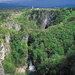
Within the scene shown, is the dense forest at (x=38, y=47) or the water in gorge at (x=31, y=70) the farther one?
the water in gorge at (x=31, y=70)

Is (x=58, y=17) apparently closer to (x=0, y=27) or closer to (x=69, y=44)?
(x=69, y=44)

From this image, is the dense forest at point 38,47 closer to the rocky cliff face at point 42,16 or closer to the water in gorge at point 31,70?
the water in gorge at point 31,70

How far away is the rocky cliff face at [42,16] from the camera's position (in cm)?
4809

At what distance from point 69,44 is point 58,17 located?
19.1 meters

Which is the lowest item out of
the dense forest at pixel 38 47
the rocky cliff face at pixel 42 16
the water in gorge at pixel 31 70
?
the water in gorge at pixel 31 70

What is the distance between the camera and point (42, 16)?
49.3m

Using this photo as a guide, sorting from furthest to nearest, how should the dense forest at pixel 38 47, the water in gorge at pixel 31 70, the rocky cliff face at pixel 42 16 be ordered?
the rocky cliff face at pixel 42 16, the water in gorge at pixel 31 70, the dense forest at pixel 38 47

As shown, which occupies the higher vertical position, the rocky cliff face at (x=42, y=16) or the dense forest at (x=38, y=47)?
the rocky cliff face at (x=42, y=16)

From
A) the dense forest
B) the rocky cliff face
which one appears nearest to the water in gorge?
the dense forest

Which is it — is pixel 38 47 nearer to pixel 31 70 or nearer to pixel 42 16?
pixel 31 70

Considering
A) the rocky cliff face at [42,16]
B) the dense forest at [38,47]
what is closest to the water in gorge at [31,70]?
the dense forest at [38,47]

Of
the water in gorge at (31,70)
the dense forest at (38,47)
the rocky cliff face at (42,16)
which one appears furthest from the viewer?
the rocky cliff face at (42,16)

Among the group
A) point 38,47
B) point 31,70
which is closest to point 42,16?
point 38,47

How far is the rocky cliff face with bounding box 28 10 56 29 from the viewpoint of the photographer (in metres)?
48.1
